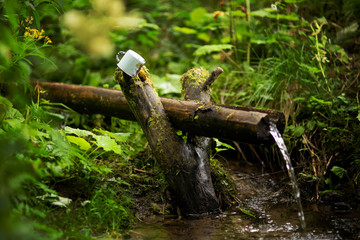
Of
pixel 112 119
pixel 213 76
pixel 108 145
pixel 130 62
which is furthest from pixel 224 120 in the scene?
pixel 112 119

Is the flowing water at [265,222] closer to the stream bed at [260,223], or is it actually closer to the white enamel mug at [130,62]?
the stream bed at [260,223]

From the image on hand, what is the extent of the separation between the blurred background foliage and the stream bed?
224 millimetres

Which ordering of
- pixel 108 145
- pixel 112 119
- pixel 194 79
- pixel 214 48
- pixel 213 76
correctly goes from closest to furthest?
1. pixel 108 145
2. pixel 213 76
3. pixel 194 79
4. pixel 112 119
5. pixel 214 48

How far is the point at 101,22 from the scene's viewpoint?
5754mm

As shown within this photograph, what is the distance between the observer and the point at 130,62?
2486mm

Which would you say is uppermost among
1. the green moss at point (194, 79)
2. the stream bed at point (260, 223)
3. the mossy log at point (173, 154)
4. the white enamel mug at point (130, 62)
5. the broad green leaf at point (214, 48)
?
the broad green leaf at point (214, 48)

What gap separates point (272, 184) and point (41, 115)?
2181 mm

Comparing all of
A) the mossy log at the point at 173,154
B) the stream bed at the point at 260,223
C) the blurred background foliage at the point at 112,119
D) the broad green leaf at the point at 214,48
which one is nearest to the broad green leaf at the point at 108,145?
the blurred background foliage at the point at 112,119

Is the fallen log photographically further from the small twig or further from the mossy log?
the small twig

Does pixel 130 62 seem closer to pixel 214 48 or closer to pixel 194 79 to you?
pixel 194 79

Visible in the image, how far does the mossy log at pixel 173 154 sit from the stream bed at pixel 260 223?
14cm

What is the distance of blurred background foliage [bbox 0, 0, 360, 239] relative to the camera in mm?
2059

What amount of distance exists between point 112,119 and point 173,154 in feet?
5.41

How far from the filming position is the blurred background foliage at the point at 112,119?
2.06 meters
